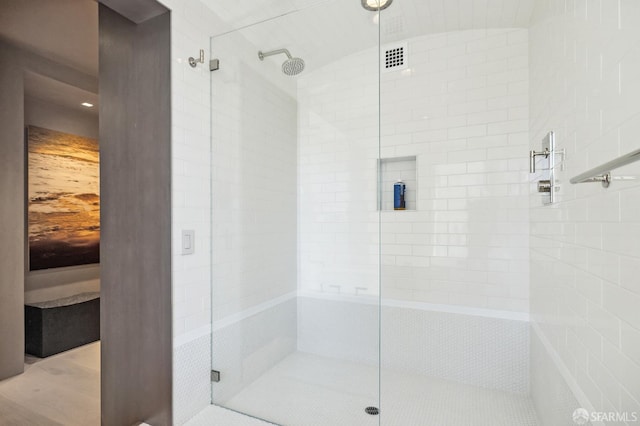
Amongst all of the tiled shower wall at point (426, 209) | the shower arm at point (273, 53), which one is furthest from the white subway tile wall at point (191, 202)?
the tiled shower wall at point (426, 209)

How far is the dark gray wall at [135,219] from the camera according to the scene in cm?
179

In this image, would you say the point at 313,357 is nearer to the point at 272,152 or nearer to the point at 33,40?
the point at 272,152

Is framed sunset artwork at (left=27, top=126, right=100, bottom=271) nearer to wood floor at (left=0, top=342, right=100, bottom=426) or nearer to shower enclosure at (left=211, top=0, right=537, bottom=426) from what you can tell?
wood floor at (left=0, top=342, right=100, bottom=426)

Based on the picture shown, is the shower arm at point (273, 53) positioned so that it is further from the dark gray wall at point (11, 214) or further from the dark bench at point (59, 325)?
the dark bench at point (59, 325)

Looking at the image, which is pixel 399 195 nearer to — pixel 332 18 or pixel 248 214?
pixel 248 214

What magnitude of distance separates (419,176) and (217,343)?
1.78 meters

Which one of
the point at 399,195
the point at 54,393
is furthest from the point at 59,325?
the point at 399,195

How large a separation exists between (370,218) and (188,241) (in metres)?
0.99

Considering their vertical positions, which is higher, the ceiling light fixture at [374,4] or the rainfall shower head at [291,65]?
the ceiling light fixture at [374,4]

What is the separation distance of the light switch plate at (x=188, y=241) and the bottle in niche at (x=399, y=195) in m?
1.40

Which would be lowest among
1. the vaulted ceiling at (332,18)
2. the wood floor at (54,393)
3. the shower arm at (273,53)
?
the wood floor at (54,393)

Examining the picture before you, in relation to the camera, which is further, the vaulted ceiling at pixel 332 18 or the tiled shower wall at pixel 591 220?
the vaulted ceiling at pixel 332 18

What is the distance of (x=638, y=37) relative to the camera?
845 mm

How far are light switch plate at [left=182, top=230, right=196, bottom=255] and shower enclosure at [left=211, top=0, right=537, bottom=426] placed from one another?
0.53ft
